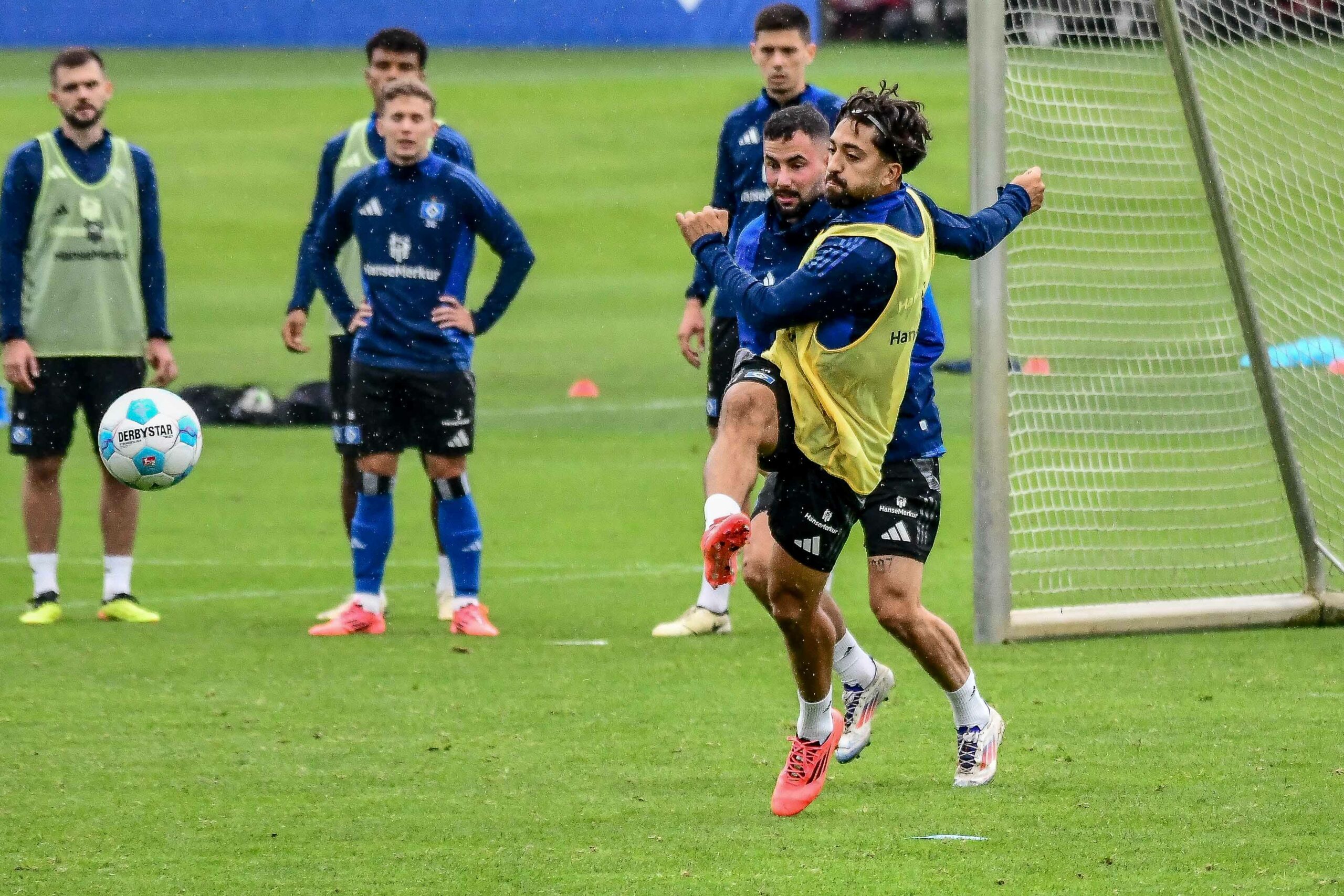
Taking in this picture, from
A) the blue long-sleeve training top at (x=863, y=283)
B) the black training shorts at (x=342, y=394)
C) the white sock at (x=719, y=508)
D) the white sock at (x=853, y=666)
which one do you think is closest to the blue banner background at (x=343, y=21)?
the black training shorts at (x=342, y=394)

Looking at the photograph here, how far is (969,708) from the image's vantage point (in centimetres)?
604

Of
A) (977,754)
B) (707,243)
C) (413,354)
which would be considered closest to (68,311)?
(413,354)

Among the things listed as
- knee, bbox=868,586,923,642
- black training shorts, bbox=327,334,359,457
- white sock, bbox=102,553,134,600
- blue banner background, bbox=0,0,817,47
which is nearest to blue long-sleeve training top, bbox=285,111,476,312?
black training shorts, bbox=327,334,359,457

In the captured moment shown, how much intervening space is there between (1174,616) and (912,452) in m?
3.07

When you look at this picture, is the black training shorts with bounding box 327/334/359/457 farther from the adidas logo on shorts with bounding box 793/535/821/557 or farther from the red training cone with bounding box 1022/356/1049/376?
the adidas logo on shorts with bounding box 793/535/821/557

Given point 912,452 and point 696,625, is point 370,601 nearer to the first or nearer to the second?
point 696,625

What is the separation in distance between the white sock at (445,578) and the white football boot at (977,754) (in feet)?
12.3

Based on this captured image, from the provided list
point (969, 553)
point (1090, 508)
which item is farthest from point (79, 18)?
point (1090, 508)

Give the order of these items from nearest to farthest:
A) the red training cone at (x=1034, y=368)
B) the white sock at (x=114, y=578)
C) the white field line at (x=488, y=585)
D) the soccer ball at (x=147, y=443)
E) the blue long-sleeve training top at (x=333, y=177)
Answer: the soccer ball at (x=147, y=443), the red training cone at (x=1034, y=368), the blue long-sleeve training top at (x=333, y=177), the white sock at (x=114, y=578), the white field line at (x=488, y=585)

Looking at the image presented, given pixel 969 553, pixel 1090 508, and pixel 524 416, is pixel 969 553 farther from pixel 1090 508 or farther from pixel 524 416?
pixel 524 416

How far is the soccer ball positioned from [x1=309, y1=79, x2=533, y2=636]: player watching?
1031 mm

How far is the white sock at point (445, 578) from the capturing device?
9.36 metres

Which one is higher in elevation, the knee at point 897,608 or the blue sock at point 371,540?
the knee at point 897,608

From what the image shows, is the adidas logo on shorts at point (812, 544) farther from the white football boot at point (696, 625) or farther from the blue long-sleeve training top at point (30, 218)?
the blue long-sleeve training top at point (30, 218)
